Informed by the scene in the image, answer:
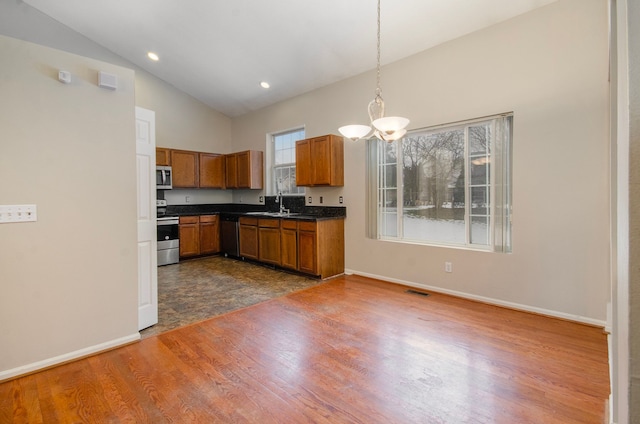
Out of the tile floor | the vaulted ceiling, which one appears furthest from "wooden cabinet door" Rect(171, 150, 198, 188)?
the tile floor

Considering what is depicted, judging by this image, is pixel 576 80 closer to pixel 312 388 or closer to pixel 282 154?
pixel 312 388

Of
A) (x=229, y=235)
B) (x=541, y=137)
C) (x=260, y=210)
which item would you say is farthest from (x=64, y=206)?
(x=260, y=210)

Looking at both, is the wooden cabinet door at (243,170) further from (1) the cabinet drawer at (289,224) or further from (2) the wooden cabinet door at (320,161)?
(2) the wooden cabinet door at (320,161)

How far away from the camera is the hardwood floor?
5.76 feet

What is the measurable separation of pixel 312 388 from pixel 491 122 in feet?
10.8

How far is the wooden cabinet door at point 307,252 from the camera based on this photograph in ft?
15.1

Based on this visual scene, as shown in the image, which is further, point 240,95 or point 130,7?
point 240,95

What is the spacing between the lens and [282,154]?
637 cm

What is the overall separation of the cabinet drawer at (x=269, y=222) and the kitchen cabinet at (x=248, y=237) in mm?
166

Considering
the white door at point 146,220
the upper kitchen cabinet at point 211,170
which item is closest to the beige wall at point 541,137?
the white door at point 146,220

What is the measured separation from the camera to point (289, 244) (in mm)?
5008

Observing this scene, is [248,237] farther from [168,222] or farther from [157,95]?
[157,95]

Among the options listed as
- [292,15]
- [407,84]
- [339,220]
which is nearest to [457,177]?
[407,84]

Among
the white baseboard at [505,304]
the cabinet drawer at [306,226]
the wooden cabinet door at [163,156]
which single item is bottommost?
the white baseboard at [505,304]
